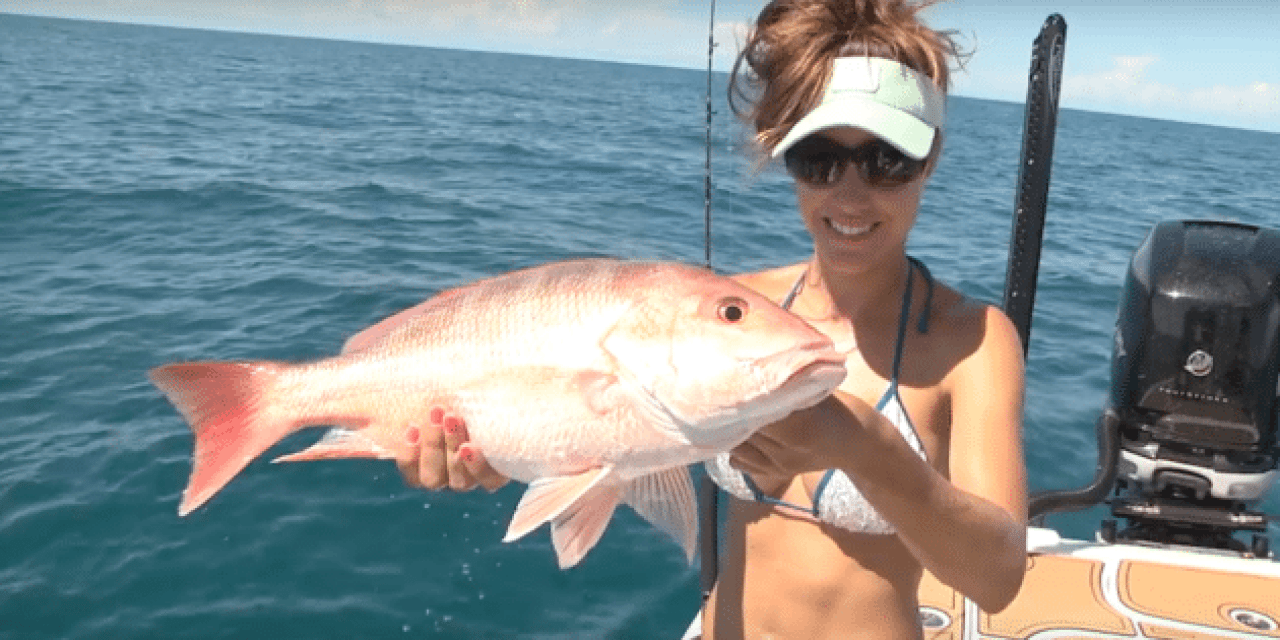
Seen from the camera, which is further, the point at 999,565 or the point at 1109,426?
the point at 1109,426

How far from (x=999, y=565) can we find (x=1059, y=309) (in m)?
10.2

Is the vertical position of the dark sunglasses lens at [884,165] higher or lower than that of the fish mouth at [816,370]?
higher

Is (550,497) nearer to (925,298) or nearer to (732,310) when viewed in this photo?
(732,310)

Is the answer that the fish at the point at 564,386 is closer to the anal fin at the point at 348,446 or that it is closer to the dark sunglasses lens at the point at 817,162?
the anal fin at the point at 348,446

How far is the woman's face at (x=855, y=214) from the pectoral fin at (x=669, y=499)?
26.5 inches

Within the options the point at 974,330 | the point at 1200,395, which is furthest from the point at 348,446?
the point at 1200,395

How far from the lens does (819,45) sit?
7.35 feet

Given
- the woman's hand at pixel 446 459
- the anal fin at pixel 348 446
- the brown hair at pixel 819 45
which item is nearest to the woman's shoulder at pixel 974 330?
the brown hair at pixel 819 45

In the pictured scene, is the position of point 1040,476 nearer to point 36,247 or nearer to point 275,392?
point 275,392

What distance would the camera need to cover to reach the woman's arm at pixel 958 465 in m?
1.66

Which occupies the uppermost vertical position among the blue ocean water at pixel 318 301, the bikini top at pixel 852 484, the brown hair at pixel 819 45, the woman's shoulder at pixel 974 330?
the brown hair at pixel 819 45

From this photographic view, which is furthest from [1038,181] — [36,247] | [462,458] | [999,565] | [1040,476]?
[36,247]

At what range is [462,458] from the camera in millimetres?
2174

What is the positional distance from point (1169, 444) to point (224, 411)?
3.79 metres
